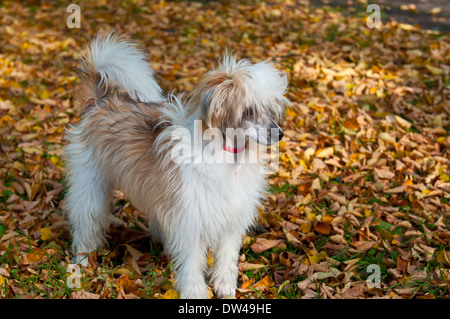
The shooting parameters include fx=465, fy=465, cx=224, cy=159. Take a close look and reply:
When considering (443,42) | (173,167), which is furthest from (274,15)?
(173,167)

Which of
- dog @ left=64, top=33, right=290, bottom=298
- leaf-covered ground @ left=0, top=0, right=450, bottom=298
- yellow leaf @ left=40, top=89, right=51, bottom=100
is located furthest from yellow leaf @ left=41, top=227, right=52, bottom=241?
yellow leaf @ left=40, top=89, right=51, bottom=100

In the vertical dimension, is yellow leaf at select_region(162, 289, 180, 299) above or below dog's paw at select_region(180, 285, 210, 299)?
below

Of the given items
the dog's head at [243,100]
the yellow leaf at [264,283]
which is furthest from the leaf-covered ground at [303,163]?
the dog's head at [243,100]

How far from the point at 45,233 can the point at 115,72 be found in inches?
55.7

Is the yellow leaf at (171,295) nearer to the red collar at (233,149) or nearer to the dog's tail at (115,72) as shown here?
the red collar at (233,149)

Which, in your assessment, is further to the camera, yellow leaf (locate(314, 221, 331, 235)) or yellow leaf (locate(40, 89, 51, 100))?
yellow leaf (locate(40, 89, 51, 100))

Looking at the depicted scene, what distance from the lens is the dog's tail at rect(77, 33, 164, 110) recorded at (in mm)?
3301

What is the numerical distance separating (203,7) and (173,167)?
6.62 m

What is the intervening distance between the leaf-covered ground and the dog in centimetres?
34

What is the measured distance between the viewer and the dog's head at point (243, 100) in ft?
8.04

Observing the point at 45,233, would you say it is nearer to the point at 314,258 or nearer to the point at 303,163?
the point at 314,258

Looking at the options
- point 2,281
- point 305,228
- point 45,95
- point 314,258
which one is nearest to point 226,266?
point 314,258

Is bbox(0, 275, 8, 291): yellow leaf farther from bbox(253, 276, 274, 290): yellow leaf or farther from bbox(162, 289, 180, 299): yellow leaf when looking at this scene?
bbox(253, 276, 274, 290): yellow leaf
